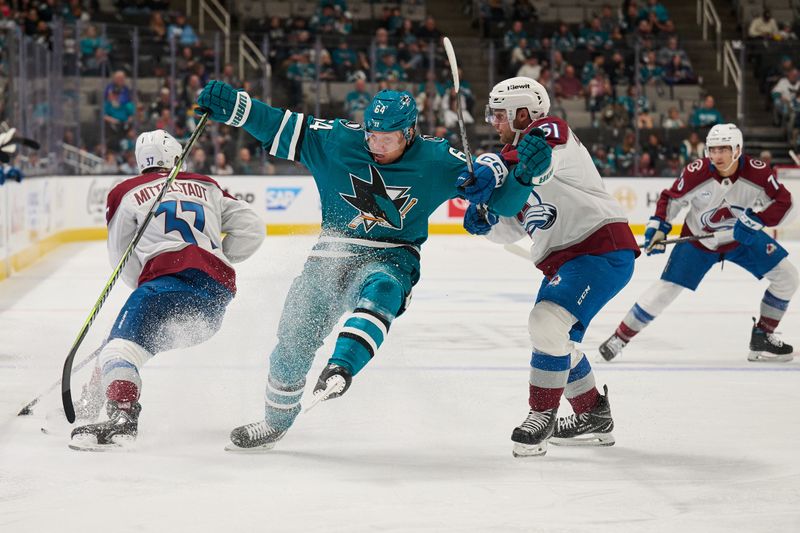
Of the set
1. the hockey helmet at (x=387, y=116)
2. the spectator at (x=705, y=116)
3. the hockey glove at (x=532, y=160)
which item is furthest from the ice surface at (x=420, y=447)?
the spectator at (x=705, y=116)

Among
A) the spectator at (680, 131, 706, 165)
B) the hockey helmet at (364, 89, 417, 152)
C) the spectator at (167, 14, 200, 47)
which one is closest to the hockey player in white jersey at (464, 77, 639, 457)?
the hockey helmet at (364, 89, 417, 152)

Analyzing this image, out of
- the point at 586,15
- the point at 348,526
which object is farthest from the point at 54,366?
the point at 586,15

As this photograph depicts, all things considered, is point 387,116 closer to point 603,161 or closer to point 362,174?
point 362,174

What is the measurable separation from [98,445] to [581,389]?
5.01ft

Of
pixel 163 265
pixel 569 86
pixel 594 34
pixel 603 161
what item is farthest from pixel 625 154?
pixel 163 265

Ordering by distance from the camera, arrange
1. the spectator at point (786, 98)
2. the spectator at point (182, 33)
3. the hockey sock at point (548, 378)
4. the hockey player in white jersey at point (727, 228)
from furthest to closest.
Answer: the spectator at point (786, 98)
the spectator at point (182, 33)
the hockey player in white jersey at point (727, 228)
the hockey sock at point (548, 378)

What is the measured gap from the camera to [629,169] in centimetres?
1420

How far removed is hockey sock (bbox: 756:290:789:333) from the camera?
5941 millimetres

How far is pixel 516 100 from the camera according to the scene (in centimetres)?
375

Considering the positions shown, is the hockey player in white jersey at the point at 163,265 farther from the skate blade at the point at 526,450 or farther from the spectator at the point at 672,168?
the spectator at the point at 672,168

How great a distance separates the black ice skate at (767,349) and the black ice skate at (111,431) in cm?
322

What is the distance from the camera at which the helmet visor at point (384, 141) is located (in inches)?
143

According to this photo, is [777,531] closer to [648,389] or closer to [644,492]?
[644,492]

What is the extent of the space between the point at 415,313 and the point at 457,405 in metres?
2.87
